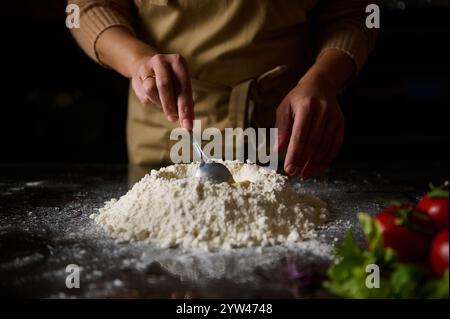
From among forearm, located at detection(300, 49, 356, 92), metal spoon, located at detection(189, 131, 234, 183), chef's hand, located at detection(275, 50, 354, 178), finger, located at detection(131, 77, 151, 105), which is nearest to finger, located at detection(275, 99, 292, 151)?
chef's hand, located at detection(275, 50, 354, 178)

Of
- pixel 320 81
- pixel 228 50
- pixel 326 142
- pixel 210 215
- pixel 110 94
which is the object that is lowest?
pixel 210 215

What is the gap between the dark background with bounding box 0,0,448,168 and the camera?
2639 millimetres

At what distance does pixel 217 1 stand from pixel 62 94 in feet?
4.46

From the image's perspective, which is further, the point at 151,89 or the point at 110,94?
the point at 110,94

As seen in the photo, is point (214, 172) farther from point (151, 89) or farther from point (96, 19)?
point (96, 19)

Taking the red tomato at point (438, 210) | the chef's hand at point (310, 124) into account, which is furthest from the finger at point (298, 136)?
the red tomato at point (438, 210)

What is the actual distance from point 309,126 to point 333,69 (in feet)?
0.77

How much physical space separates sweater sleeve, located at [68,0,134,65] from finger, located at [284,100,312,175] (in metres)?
0.53

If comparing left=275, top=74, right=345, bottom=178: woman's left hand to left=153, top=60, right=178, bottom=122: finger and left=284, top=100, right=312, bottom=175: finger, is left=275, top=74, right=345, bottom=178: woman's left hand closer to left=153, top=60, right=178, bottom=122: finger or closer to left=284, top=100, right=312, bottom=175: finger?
left=284, top=100, right=312, bottom=175: finger

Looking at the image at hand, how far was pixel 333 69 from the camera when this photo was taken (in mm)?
1505

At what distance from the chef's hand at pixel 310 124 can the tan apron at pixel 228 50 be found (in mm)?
139

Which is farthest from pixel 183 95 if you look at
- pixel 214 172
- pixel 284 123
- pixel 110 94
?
pixel 110 94
